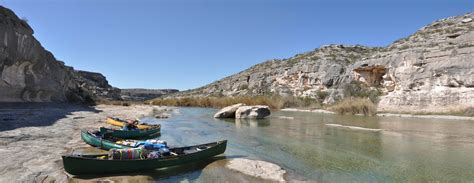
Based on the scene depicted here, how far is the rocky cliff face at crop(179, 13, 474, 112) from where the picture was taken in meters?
37.8

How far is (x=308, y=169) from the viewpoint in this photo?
12672mm

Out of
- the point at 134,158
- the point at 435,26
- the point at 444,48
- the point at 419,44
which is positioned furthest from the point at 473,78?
the point at 134,158

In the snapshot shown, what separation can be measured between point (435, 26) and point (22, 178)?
71.1 meters

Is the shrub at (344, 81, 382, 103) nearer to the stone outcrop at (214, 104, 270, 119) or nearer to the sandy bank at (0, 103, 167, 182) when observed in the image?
the stone outcrop at (214, 104, 270, 119)

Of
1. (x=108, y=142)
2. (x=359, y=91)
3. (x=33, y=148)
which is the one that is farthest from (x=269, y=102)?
(x=33, y=148)

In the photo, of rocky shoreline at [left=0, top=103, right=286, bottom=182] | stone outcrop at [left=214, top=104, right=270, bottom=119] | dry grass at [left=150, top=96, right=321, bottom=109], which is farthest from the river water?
dry grass at [left=150, top=96, right=321, bottom=109]

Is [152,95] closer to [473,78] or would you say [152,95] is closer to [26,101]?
[26,101]

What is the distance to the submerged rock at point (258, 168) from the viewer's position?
36.9 feet

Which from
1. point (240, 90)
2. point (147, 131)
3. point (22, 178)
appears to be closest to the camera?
point (22, 178)

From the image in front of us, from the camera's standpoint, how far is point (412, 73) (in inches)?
1810

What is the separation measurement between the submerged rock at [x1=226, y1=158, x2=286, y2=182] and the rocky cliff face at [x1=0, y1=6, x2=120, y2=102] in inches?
1039

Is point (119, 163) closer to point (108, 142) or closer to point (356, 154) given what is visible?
point (108, 142)

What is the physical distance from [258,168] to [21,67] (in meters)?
31.2

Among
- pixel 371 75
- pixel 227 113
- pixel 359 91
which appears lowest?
pixel 227 113
